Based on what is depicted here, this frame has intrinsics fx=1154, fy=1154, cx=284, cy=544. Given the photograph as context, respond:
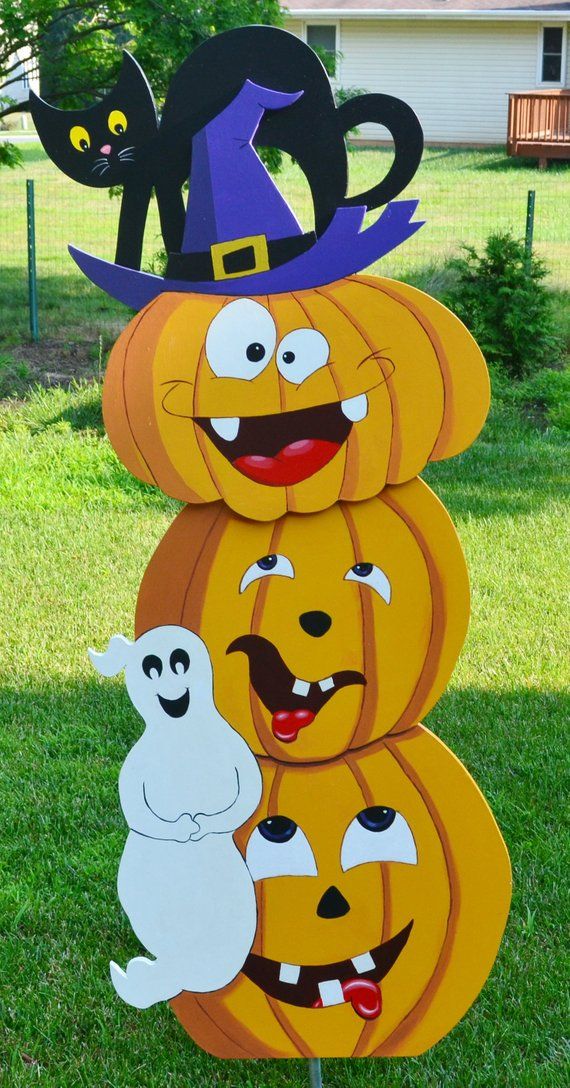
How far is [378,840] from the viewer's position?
2.46 meters

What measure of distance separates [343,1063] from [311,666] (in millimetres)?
1140

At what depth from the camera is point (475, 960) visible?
97.7 inches

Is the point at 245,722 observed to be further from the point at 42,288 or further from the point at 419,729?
the point at 42,288

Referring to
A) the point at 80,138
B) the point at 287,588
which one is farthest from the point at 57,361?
the point at 287,588

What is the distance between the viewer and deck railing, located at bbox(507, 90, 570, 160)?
21.9 meters

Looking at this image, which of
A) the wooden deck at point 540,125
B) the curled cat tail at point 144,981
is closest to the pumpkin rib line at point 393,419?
the curled cat tail at point 144,981

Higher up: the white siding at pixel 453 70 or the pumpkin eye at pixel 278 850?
the white siding at pixel 453 70

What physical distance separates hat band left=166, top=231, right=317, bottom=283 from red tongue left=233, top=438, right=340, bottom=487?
0.36m

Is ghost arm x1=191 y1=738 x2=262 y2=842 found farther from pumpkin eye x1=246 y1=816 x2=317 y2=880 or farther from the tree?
the tree

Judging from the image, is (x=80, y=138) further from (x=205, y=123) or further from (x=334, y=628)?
(x=334, y=628)

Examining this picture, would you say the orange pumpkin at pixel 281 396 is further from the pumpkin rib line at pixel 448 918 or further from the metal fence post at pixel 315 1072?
the metal fence post at pixel 315 1072

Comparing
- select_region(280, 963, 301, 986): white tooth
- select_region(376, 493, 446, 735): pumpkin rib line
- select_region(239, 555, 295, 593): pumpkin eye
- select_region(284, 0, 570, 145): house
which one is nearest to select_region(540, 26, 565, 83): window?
select_region(284, 0, 570, 145): house

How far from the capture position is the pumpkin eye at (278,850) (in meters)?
2.43

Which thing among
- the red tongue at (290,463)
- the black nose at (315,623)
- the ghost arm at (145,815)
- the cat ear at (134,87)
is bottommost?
the ghost arm at (145,815)
